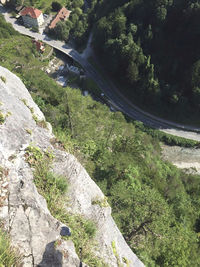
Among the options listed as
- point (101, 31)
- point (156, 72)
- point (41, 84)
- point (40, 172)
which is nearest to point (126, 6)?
point (101, 31)

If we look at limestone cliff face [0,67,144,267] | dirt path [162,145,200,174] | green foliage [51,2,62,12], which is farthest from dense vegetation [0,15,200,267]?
green foliage [51,2,62,12]

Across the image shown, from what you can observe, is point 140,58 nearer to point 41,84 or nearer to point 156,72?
point 156,72

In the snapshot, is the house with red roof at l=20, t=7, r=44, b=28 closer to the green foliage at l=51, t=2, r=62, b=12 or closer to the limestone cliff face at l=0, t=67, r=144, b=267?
the green foliage at l=51, t=2, r=62, b=12

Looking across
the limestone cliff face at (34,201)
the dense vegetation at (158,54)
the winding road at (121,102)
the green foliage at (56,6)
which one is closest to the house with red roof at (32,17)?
the winding road at (121,102)

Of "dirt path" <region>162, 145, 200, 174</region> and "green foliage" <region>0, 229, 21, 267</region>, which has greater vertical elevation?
"green foliage" <region>0, 229, 21, 267</region>

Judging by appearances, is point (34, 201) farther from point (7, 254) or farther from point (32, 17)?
point (32, 17)

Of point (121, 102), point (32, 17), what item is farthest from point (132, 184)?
point (32, 17)

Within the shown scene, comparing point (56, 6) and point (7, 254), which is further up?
point (56, 6)
